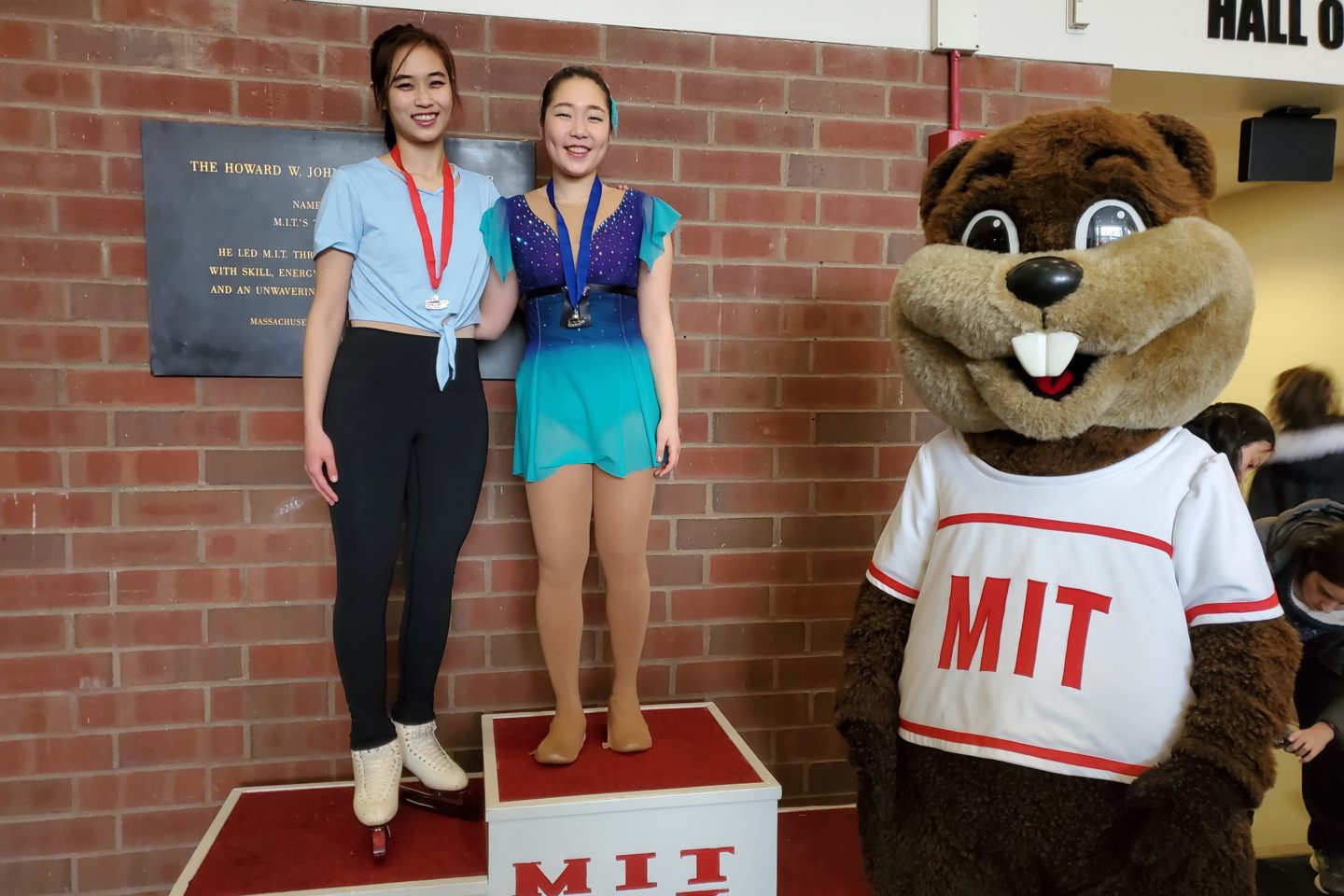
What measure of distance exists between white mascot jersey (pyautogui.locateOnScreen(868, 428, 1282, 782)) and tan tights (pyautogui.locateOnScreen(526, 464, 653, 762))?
69cm

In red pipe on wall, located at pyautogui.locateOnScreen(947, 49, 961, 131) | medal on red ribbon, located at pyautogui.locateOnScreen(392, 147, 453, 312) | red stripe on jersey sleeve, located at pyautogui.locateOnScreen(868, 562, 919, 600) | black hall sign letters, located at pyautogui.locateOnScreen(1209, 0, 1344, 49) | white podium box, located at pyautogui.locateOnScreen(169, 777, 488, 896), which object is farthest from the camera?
black hall sign letters, located at pyautogui.locateOnScreen(1209, 0, 1344, 49)

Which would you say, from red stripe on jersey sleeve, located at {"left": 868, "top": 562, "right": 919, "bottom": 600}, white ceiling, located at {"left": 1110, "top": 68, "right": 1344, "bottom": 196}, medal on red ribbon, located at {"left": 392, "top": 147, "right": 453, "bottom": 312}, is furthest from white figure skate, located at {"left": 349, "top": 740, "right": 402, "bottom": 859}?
white ceiling, located at {"left": 1110, "top": 68, "right": 1344, "bottom": 196}

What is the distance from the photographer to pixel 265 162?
2.07m

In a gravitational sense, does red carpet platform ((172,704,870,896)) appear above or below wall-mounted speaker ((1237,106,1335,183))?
below

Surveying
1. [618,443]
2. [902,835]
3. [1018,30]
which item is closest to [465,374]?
[618,443]

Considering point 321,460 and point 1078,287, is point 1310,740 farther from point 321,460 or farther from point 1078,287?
point 321,460

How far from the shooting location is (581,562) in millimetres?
1865

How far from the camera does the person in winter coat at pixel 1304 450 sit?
220 cm

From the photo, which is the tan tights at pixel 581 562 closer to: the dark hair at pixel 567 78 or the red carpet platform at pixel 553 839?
the red carpet platform at pixel 553 839

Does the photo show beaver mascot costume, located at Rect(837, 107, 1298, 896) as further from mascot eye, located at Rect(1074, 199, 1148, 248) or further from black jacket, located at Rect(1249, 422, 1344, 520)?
black jacket, located at Rect(1249, 422, 1344, 520)

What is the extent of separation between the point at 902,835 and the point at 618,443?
86 cm

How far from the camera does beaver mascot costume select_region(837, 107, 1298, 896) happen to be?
1.20 metres

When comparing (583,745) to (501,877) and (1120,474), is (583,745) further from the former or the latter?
(1120,474)

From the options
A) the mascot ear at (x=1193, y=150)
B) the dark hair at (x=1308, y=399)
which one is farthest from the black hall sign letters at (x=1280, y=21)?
the mascot ear at (x=1193, y=150)
